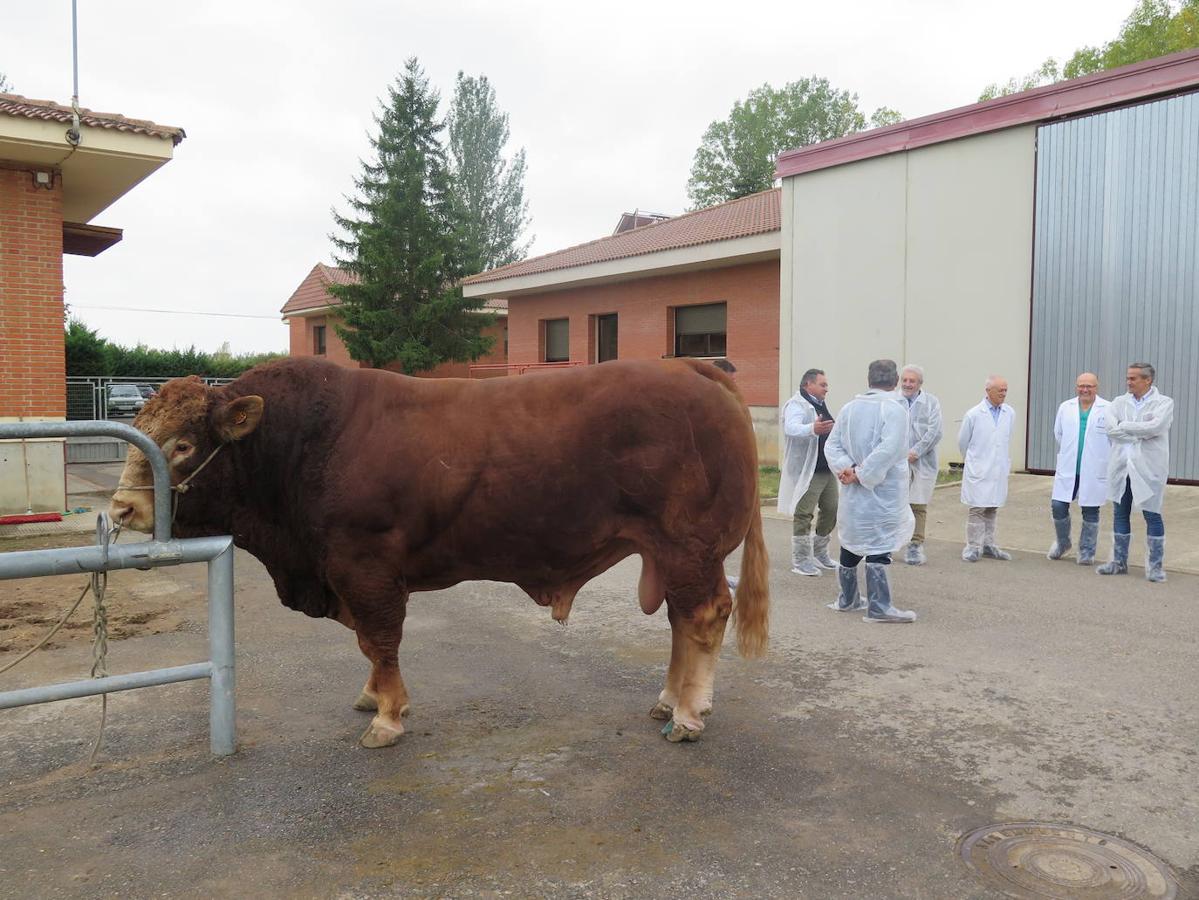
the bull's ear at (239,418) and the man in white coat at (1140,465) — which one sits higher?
the bull's ear at (239,418)

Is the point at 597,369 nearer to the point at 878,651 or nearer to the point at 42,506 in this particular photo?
the point at 878,651

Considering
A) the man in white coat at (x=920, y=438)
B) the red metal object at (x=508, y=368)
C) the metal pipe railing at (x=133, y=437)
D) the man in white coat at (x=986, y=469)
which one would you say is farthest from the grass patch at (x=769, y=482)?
the metal pipe railing at (x=133, y=437)

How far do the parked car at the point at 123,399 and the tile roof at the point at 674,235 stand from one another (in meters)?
9.32

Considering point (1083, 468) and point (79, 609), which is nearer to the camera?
point (79, 609)

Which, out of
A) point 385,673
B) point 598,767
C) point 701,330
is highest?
point 701,330

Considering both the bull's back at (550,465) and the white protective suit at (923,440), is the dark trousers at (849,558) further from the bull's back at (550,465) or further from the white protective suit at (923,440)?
the bull's back at (550,465)

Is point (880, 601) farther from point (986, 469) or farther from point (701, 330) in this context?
point (701, 330)

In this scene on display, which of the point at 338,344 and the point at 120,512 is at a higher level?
the point at 338,344

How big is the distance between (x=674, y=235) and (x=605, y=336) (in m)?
3.18

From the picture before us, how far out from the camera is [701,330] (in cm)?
2095

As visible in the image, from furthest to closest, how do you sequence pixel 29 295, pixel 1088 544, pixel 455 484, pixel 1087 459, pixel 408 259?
1. pixel 408 259
2. pixel 29 295
3. pixel 1087 459
4. pixel 1088 544
5. pixel 455 484

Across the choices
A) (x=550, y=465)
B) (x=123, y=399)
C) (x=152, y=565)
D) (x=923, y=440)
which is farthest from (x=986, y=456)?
(x=123, y=399)

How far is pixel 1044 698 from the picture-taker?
4617mm

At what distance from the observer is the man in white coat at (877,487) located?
20.5ft
